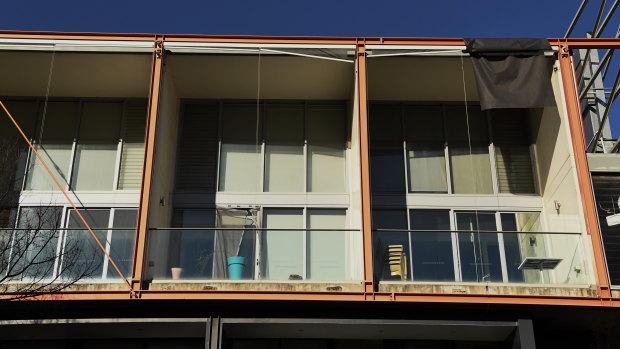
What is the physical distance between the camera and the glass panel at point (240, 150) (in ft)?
61.6

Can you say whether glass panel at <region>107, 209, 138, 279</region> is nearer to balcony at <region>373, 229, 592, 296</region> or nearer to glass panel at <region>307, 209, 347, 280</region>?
glass panel at <region>307, 209, 347, 280</region>

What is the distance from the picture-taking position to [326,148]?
759 inches

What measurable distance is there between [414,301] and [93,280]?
22.2 ft

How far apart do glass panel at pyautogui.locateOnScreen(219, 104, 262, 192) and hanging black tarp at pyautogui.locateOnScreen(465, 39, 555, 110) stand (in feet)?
20.5

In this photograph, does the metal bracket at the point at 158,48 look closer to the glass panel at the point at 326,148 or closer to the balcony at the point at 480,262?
the glass panel at the point at 326,148

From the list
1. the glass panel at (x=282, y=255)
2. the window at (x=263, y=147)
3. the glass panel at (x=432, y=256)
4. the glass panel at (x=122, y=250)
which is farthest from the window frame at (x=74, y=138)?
the glass panel at (x=432, y=256)

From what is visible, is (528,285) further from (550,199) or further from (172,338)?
(172,338)

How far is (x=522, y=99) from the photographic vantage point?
16.3 metres

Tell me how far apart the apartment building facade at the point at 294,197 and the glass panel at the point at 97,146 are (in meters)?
0.04

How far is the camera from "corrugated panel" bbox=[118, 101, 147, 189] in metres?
18.6

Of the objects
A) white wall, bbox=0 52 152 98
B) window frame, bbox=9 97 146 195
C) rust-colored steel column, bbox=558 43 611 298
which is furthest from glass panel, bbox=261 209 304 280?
rust-colored steel column, bbox=558 43 611 298

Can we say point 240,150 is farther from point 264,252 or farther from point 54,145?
point 54,145

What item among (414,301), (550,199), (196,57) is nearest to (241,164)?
(196,57)

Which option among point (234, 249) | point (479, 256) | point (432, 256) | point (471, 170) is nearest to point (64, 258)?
point (234, 249)
